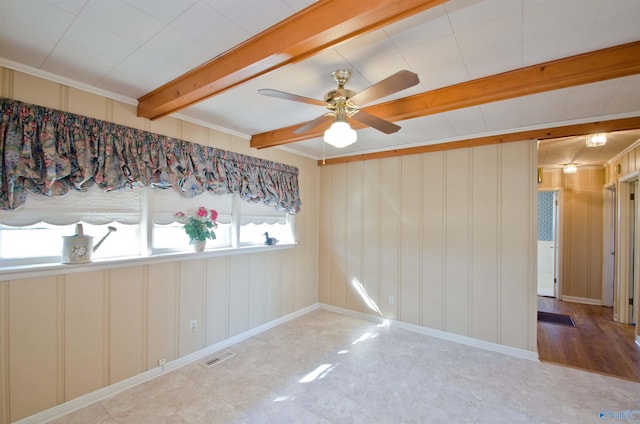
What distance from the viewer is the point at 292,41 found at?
1.46 metres

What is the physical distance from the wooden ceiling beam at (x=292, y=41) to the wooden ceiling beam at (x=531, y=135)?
260 centimetres

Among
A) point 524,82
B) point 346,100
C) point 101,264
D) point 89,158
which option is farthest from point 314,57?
point 101,264

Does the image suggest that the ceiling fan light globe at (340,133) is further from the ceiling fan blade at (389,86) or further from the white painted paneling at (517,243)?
the white painted paneling at (517,243)

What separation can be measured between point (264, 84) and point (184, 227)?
1.68 metres

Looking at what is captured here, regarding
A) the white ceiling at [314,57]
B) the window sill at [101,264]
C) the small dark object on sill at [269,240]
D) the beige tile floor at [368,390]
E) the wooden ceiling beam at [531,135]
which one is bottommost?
the beige tile floor at [368,390]

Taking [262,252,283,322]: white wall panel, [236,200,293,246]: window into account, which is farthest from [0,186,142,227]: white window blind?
[262,252,283,322]: white wall panel

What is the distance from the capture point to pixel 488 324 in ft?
11.0

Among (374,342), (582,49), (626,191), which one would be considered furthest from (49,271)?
(626,191)

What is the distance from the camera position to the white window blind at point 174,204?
9.09 feet

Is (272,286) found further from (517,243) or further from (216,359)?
(517,243)

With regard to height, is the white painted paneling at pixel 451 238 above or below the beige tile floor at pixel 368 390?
above

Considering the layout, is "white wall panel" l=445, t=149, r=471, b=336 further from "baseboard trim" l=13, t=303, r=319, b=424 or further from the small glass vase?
the small glass vase

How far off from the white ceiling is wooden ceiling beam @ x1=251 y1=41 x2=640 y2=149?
0.06m

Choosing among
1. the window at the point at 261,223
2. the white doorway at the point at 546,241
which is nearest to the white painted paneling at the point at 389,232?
the window at the point at 261,223
